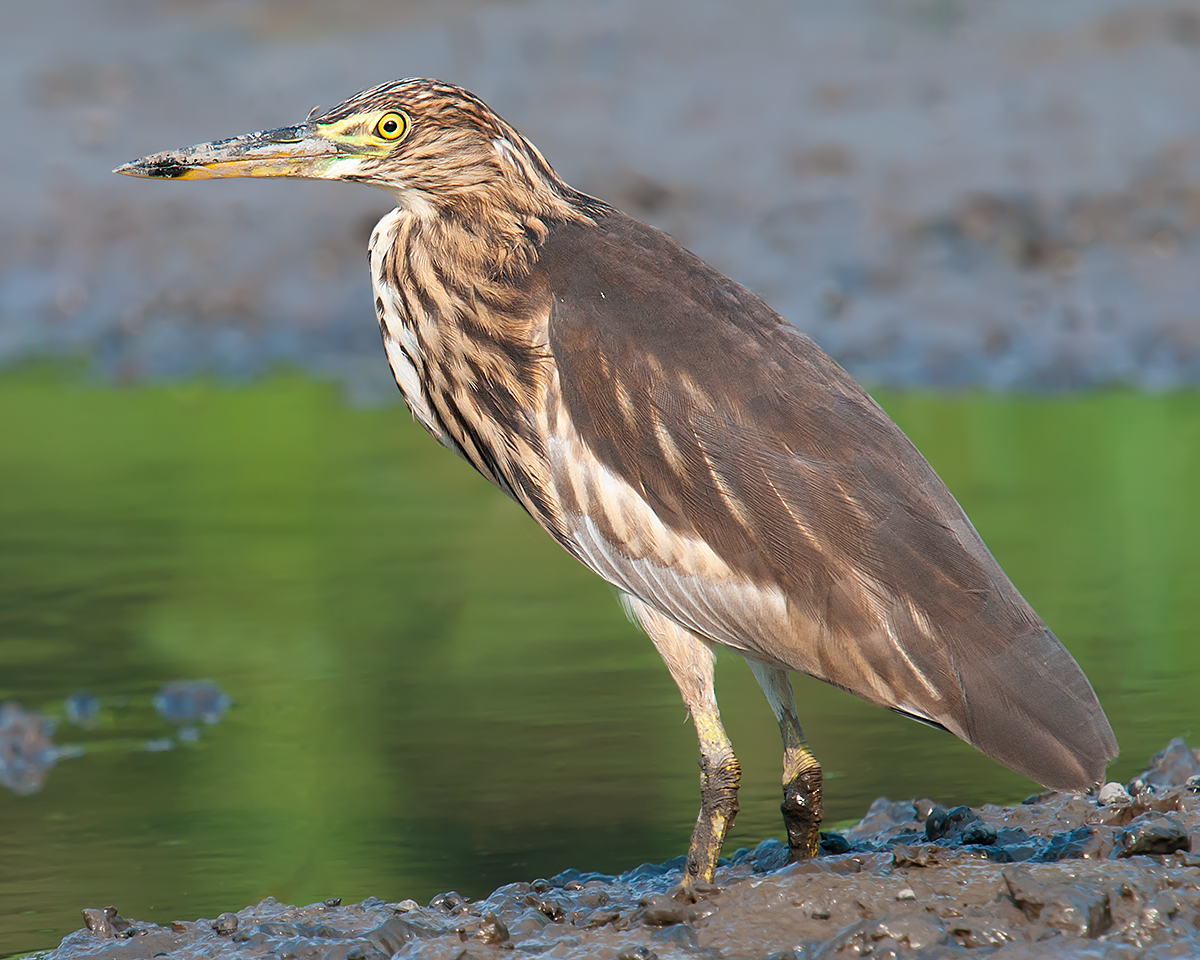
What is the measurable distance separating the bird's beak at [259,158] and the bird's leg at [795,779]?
5.09 feet

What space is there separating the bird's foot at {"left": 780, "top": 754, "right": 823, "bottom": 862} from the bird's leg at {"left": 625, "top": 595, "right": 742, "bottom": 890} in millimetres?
131

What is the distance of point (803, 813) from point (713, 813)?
22cm

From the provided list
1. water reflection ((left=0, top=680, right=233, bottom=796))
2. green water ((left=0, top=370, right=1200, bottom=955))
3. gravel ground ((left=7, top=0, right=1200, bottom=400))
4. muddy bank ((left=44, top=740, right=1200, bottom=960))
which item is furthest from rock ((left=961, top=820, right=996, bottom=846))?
gravel ground ((left=7, top=0, right=1200, bottom=400))

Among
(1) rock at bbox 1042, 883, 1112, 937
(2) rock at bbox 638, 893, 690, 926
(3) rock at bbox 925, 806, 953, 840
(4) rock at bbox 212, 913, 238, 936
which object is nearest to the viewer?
(1) rock at bbox 1042, 883, 1112, 937

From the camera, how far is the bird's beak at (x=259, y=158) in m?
4.40

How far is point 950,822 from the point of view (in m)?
4.33

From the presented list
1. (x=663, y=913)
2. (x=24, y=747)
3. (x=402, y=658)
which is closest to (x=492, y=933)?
(x=663, y=913)

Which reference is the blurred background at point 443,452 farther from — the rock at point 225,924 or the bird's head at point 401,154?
the bird's head at point 401,154

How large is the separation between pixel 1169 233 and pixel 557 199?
29.3ft

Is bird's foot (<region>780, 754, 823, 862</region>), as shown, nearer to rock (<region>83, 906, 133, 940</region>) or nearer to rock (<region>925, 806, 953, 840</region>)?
rock (<region>925, 806, 953, 840</region>)

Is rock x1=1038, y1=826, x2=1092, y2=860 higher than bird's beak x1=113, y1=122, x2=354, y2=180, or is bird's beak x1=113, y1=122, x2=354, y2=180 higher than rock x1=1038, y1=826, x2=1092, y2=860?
bird's beak x1=113, y1=122, x2=354, y2=180

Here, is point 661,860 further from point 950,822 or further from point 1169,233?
point 1169,233

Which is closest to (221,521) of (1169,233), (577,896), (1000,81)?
(577,896)

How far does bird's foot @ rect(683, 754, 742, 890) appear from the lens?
420 centimetres
